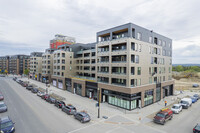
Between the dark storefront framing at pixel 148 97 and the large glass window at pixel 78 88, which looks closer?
the dark storefront framing at pixel 148 97

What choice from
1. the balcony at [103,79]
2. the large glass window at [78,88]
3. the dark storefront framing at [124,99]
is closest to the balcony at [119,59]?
the balcony at [103,79]

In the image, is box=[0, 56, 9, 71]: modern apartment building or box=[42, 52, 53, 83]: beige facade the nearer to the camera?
box=[42, 52, 53, 83]: beige facade

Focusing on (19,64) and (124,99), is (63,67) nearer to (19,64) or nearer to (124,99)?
(124,99)

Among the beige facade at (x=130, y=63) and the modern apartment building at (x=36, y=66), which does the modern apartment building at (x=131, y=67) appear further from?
the modern apartment building at (x=36, y=66)

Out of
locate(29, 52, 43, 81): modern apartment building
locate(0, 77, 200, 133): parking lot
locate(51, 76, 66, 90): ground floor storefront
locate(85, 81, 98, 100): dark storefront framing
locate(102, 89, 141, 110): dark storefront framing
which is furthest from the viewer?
locate(29, 52, 43, 81): modern apartment building

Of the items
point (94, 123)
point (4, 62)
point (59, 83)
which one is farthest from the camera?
point (4, 62)

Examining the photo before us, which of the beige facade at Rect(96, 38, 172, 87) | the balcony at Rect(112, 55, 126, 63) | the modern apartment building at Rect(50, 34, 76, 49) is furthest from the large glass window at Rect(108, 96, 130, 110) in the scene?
the modern apartment building at Rect(50, 34, 76, 49)

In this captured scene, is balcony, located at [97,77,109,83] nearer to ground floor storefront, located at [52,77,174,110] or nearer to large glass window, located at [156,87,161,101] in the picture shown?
ground floor storefront, located at [52,77,174,110]

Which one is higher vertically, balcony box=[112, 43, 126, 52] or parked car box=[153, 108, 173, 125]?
balcony box=[112, 43, 126, 52]

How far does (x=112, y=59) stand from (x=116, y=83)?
266 inches

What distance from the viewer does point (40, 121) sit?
1955 centimetres

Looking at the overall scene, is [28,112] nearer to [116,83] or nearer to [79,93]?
[79,93]

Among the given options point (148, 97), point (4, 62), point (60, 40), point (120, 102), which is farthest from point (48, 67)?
point (4, 62)

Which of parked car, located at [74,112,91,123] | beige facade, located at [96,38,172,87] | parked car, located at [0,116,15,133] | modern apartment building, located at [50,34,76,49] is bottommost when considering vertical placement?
parked car, located at [74,112,91,123]
